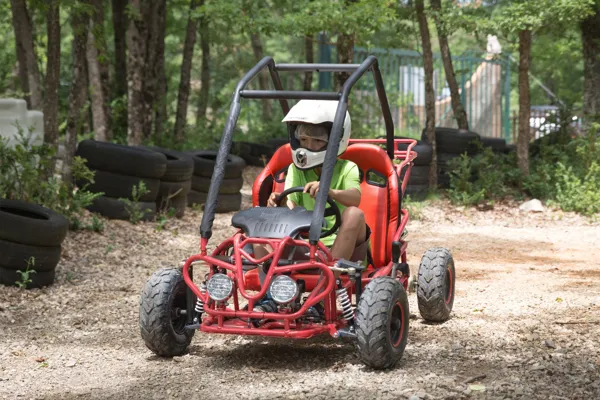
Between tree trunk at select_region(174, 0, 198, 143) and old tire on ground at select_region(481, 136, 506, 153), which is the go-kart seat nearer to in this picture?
old tire on ground at select_region(481, 136, 506, 153)

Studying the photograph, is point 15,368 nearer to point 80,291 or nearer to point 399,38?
point 80,291

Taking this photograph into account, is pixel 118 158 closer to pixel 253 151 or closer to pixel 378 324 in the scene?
pixel 378 324

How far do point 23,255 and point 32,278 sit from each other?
227 millimetres

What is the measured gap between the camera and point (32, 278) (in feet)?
25.8

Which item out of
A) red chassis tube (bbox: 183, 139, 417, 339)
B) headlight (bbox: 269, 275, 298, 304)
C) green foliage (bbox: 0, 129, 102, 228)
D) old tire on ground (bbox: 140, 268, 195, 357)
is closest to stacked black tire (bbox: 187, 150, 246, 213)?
green foliage (bbox: 0, 129, 102, 228)

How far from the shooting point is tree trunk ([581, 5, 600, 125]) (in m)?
Result: 16.9

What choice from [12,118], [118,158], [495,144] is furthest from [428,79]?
[12,118]

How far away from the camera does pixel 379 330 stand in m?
5.10

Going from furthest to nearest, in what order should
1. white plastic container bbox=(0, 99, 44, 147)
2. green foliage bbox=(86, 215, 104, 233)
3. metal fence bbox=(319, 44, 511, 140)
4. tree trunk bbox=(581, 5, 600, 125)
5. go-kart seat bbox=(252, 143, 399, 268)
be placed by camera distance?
metal fence bbox=(319, 44, 511, 140) < tree trunk bbox=(581, 5, 600, 125) < white plastic container bbox=(0, 99, 44, 147) < green foliage bbox=(86, 215, 104, 233) < go-kart seat bbox=(252, 143, 399, 268)

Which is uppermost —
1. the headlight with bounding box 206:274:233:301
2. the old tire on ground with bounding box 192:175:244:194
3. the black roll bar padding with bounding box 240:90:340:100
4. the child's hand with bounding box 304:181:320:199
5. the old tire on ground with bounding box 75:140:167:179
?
the black roll bar padding with bounding box 240:90:340:100

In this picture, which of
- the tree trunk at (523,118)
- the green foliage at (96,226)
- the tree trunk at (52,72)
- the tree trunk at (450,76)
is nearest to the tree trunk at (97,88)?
the tree trunk at (52,72)

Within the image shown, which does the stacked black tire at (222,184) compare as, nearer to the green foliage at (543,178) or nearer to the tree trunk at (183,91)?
the green foliage at (543,178)

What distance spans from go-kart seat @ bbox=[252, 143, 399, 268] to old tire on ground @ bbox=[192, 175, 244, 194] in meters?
6.81

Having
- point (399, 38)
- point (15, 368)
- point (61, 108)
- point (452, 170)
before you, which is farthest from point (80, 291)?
point (61, 108)
